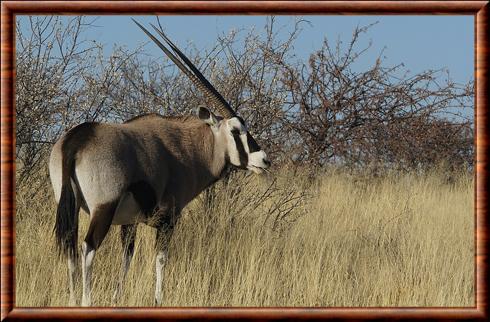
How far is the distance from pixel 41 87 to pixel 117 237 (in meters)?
2.24

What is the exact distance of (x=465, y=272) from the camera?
21.9ft

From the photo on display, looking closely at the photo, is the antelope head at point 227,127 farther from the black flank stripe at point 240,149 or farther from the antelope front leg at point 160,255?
the antelope front leg at point 160,255

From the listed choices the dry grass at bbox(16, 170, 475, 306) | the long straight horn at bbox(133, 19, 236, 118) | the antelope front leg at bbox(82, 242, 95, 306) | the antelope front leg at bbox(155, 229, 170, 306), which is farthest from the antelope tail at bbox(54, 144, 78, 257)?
the long straight horn at bbox(133, 19, 236, 118)

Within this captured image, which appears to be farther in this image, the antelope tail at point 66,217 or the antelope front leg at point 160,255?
the antelope front leg at point 160,255

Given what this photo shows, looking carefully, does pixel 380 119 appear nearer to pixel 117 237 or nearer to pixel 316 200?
pixel 316 200

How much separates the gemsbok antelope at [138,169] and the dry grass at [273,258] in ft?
0.81

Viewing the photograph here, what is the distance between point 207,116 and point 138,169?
47.1 inches

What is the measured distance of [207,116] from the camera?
7230 millimetres

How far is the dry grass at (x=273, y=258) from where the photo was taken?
5.97 m

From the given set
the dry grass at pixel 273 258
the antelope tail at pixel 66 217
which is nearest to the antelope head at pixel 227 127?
the dry grass at pixel 273 258

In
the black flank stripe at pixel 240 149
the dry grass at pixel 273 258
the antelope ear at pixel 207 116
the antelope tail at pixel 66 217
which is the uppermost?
the antelope ear at pixel 207 116

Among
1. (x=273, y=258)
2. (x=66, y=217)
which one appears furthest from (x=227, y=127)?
(x=66, y=217)

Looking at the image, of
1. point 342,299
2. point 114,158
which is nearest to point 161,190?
point 114,158

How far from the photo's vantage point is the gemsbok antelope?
5.86m
